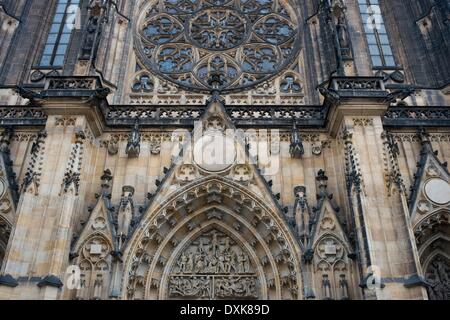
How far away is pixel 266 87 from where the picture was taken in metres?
15.5

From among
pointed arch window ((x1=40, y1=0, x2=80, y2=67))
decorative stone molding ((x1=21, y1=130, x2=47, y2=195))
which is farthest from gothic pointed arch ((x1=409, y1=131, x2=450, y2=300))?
pointed arch window ((x1=40, y1=0, x2=80, y2=67))

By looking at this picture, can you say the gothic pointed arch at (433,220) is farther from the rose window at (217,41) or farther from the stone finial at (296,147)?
the rose window at (217,41)

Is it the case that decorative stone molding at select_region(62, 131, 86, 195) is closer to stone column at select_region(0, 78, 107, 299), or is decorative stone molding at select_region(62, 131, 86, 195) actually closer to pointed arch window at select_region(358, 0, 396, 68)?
stone column at select_region(0, 78, 107, 299)

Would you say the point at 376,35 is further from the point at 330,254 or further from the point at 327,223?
the point at 330,254

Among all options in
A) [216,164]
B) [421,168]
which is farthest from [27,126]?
[421,168]

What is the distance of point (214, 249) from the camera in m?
12.3

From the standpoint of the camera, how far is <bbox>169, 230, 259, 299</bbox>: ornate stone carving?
11.6 metres

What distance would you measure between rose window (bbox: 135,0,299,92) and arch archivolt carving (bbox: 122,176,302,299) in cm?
453

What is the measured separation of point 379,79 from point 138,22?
923 cm

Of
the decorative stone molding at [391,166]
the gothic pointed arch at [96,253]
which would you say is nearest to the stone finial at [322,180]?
the decorative stone molding at [391,166]

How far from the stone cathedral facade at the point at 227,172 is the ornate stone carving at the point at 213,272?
0.11 ft

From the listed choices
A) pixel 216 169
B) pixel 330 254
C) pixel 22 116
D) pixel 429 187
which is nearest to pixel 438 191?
pixel 429 187

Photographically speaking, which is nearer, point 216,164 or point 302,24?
point 216,164

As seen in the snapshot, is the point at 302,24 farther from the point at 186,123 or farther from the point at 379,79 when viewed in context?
the point at 186,123
